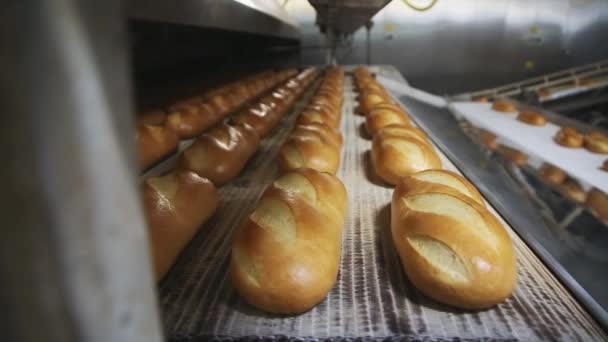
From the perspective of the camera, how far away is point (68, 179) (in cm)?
21

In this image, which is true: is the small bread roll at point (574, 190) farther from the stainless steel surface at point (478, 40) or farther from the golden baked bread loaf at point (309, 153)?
the stainless steel surface at point (478, 40)

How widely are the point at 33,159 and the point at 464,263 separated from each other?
0.71 metres

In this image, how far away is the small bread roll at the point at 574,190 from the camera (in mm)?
1639

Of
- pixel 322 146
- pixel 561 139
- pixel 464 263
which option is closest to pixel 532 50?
pixel 561 139

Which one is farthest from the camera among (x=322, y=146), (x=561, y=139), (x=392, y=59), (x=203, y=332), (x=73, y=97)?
(x=392, y=59)

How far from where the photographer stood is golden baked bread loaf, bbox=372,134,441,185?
125cm

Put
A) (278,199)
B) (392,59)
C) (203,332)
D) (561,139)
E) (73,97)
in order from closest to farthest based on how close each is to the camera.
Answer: (73,97) < (203,332) < (278,199) < (561,139) < (392,59)

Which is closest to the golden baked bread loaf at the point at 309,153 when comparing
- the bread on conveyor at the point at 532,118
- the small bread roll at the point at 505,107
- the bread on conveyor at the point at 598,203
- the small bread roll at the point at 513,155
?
the bread on conveyor at the point at 598,203

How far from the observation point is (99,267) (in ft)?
0.75

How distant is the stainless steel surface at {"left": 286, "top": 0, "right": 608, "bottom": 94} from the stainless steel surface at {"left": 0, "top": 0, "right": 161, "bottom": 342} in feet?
19.7

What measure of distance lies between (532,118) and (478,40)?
3.26 meters

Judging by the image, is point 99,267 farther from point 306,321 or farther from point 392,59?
point 392,59

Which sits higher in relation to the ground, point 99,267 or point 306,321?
point 99,267

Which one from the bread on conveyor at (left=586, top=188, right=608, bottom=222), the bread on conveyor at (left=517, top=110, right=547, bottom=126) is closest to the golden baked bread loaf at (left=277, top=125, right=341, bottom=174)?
the bread on conveyor at (left=586, top=188, right=608, bottom=222)
